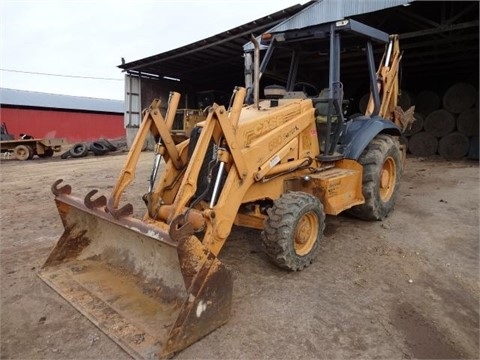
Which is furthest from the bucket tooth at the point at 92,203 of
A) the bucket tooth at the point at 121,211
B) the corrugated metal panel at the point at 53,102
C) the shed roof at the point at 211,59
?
the corrugated metal panel at the point at 53,102

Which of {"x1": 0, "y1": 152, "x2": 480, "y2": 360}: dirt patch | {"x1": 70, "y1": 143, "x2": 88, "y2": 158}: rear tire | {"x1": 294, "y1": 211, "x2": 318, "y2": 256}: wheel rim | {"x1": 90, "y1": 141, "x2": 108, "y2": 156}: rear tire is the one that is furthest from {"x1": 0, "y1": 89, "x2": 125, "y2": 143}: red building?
{"x1": 294, "y1": 211, "x2": 318, "y2": 256}: wheel rim

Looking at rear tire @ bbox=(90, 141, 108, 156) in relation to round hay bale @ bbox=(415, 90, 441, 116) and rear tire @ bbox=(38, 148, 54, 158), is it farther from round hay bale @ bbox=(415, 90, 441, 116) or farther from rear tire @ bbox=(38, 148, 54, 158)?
round hay bale @ bbox=(415, 90, 441, 116)

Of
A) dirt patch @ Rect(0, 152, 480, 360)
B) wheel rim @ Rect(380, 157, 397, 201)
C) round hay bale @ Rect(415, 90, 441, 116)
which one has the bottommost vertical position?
dirt patch @ Rect(0, 152, 480, 360)

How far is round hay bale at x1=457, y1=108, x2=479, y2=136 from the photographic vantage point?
11.4 meters

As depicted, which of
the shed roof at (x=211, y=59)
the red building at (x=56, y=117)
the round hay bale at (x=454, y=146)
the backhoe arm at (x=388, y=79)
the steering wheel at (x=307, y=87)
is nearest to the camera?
the steering wheel at (x=307, y=87)

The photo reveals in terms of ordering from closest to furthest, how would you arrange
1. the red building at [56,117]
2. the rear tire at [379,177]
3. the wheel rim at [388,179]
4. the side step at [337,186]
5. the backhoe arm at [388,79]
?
1. the side step at [337,186]
2. the rear tire at [379,177]
3. the wheel rim at [388,179]
4. the backhoe arm at [388,79]
5. the red building at [56,117]

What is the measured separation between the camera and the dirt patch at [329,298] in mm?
2599

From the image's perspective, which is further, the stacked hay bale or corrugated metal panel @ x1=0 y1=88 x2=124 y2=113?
corrugated metal panel @ x1=0 y1=88 x2=124 y2=113

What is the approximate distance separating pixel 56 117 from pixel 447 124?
2319 centimetres

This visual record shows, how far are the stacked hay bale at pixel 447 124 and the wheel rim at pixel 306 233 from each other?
994 cm

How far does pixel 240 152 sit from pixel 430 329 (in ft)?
6.66

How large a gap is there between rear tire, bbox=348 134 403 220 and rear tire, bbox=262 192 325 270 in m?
1.30

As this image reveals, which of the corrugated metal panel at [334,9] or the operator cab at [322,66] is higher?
the corrugated metal panel at [334,9]

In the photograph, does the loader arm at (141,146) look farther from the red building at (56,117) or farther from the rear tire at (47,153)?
the red building at (56,117)
